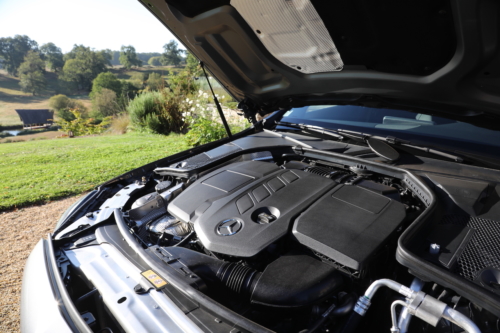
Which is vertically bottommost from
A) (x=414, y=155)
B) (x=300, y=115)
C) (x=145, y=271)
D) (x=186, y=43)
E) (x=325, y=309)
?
(x=325, y=309)

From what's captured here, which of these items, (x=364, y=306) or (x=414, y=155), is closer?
(x=364, y=306)

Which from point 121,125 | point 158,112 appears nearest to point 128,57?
point 121,125

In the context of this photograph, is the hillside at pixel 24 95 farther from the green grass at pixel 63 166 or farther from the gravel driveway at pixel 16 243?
the gravel driveway at pixel 16 243

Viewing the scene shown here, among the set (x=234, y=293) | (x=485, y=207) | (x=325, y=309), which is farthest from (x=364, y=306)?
(x=485, y=207)

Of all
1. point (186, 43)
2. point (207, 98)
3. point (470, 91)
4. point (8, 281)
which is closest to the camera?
point (470, 91)

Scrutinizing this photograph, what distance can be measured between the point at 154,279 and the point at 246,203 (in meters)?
0.55

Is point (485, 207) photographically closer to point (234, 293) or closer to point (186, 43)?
point (234, 293)

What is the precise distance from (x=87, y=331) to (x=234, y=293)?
542mm

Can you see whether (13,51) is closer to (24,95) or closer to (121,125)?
(24,95)

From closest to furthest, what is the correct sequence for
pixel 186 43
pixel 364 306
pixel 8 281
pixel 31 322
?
pixel 364 306 → pixel 31 322 → pixel 186 43 → pixel 8 281

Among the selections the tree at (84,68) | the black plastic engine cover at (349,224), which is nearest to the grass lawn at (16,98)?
the tree at (84,68)

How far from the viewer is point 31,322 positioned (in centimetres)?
119

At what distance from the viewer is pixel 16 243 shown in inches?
138

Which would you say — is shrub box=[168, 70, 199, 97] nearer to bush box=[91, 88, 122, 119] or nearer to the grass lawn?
bush box=[91, 88, 122, 119]
